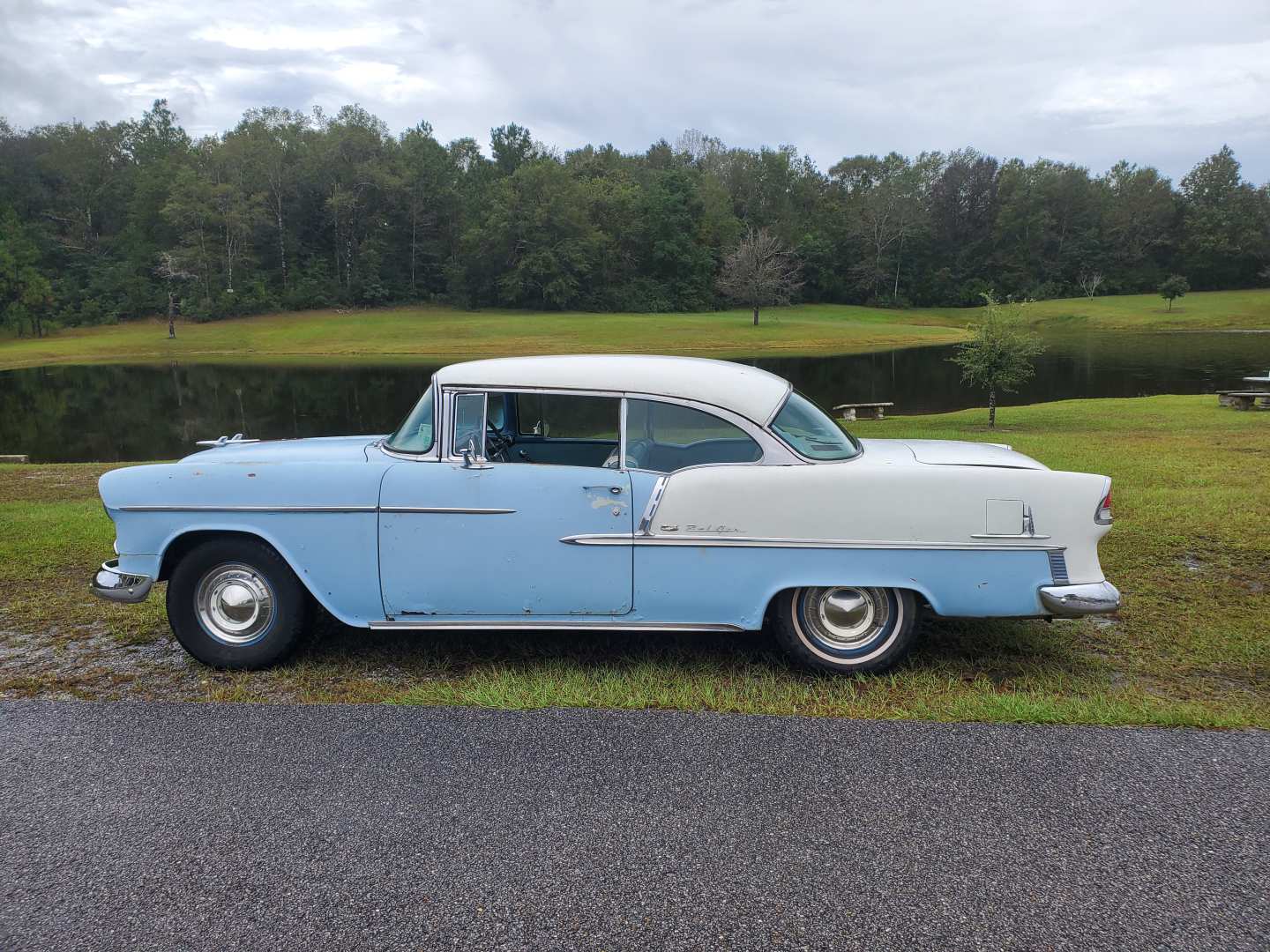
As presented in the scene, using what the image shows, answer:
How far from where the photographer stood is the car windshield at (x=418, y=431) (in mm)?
4809

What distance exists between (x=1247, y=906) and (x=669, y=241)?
305ft

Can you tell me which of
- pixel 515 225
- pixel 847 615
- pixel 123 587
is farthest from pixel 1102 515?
pixel 515 225

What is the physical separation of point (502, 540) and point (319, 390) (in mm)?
35977

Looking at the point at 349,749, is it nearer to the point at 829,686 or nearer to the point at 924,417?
the point at 829,686

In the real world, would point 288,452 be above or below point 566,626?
above

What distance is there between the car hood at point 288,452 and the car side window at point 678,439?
1612mm

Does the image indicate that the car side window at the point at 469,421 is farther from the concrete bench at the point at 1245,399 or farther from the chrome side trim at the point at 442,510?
the concrete bench at the point at 1245,399

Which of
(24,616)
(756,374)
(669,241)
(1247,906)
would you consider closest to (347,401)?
(24,616)

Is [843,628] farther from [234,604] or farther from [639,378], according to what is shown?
[234,604]

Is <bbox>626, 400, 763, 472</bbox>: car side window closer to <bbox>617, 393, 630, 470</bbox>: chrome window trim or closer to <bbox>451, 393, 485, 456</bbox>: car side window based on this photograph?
<bbox>617, 393, 630, 470</bbox>: chrome window trim

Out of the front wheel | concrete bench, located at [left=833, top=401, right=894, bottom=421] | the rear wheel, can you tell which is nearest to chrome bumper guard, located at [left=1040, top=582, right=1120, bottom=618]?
the front wheel

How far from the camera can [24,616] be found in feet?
19.4

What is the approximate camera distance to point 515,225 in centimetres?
8400

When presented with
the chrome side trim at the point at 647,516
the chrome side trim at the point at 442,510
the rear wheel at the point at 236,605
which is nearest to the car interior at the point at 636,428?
the chrome side trim at the point at 647,516
